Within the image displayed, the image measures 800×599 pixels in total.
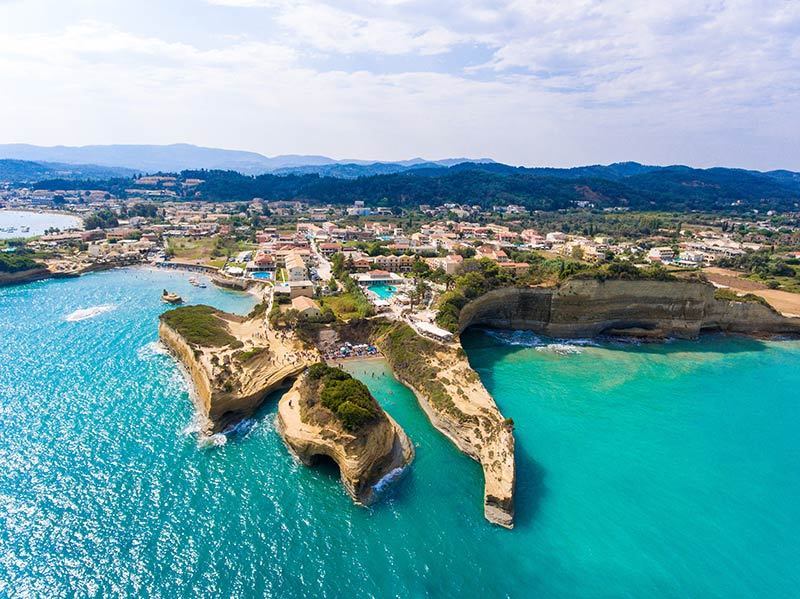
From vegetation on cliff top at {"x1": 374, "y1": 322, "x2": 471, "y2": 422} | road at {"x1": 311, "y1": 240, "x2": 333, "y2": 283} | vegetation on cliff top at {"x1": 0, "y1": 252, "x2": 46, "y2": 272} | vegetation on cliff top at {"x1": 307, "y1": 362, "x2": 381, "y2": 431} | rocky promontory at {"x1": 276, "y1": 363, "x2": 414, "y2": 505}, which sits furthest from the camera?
vegetation on cliff top at {"x1": 0, "y1": 252, "x2": 46, "y2": 272}

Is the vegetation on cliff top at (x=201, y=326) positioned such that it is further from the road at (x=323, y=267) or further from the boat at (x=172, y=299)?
the road at (x=323, y=267)

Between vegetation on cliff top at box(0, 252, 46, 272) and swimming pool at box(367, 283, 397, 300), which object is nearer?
swimming pool at box(367, 283, 397, 300)

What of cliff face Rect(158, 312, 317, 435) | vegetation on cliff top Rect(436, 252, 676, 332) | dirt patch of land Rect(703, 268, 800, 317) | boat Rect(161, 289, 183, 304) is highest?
vegetation on cliff top Rect(436, 252, 676, 332)

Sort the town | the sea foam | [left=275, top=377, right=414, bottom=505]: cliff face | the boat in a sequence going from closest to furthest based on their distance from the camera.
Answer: [left=275, top=377, right=414, bottom=505]: cliff face → the sea foam → the town → the boat

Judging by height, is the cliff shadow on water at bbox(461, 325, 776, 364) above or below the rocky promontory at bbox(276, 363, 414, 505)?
below

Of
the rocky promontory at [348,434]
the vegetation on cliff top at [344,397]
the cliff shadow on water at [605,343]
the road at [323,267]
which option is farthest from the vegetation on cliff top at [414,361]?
the road at [323,267]

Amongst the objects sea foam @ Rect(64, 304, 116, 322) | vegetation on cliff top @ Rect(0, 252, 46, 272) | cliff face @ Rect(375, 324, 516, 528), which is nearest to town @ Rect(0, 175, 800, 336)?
vegetation on cliff top @ Rect(0, 252, 46, 272)

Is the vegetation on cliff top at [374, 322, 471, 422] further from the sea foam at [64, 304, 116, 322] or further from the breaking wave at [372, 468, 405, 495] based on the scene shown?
the sea foam at [64, 304, 116, 322]
